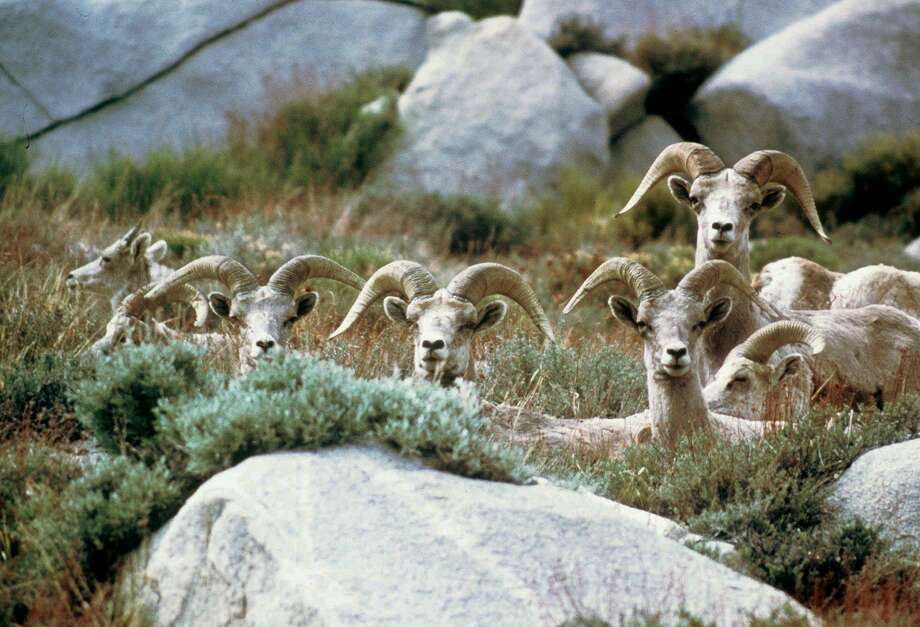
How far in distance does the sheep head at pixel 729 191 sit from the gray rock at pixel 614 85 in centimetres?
1410

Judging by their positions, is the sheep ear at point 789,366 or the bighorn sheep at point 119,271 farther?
the bighorn sheep at point 119,271

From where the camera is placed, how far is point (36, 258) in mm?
14375

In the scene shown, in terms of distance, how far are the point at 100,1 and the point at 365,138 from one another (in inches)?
215

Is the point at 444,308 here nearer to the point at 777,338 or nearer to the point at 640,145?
the point at 777,338

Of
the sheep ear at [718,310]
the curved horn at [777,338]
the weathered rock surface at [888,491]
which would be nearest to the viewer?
the weathered rock surface at [888,491]

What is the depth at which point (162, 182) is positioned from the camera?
19703 millimetres

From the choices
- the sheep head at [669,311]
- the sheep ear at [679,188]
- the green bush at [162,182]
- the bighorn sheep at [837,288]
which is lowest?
the green bush at [162,182]

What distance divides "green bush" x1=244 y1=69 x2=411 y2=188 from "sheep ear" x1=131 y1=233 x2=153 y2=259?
9.29 m

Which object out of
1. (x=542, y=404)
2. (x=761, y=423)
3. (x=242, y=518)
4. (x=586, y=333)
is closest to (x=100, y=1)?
(x=586, y=333)

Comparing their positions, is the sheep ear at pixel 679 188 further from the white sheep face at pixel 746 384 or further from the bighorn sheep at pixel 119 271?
the bighorn sheep at pixel 119 271

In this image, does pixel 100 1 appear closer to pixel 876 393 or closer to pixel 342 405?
pixel 876 393

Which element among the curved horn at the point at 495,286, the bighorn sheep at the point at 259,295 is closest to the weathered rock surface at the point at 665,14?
the bighorn sheep at the point at 259,295

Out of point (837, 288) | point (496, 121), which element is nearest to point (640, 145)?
point (496, 121)

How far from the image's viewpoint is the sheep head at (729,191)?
10750mm
